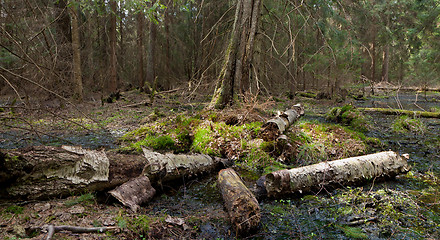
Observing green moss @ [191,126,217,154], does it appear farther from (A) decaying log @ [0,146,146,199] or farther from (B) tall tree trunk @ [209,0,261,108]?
(A) decaying log @ [0,146,146,199]

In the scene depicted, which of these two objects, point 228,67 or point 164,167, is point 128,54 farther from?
point 164,167

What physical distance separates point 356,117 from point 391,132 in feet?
3.58

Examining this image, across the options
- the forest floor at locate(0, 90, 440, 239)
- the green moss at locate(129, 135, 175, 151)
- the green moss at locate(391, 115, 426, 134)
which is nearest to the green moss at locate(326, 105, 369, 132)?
the green moss at locate(391, 115, 426, 134)

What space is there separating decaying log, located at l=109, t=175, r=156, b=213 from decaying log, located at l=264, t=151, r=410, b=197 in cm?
171

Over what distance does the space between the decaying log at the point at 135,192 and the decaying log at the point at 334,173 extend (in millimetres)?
1705

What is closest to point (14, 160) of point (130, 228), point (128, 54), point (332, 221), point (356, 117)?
point (130, 228)

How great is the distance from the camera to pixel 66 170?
9.18ft

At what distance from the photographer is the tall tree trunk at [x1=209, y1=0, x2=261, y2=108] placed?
7.00 m

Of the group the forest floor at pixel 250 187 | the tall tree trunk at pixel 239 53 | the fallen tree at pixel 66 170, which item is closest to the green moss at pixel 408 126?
the forest floor at pixel 250 187

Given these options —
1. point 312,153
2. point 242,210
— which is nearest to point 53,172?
point 242,210

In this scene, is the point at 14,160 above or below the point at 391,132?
above

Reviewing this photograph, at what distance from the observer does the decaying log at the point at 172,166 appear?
3.58 meters

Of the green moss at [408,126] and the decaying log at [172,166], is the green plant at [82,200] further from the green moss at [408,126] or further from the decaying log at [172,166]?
the green moss at [408,126]

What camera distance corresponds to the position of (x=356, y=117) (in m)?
8.01
